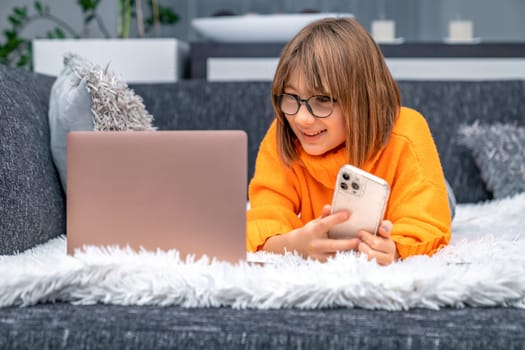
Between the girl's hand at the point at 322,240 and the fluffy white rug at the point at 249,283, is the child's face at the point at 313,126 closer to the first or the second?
the girl's hand at the point at 322,240

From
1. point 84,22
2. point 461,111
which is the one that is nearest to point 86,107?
point 461,111

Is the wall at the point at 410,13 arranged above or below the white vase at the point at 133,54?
above

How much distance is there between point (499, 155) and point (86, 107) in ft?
3.38

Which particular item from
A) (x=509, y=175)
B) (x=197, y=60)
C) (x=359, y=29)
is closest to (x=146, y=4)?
(x=197, y=60)

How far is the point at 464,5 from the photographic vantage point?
158 inches

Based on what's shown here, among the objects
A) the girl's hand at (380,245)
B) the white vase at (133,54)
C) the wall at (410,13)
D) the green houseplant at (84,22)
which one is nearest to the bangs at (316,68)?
the girl's hand at (380,245)

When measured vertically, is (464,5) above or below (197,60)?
above

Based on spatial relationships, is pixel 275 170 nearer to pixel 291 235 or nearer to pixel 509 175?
pixel 291 235

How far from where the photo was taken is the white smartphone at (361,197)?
1010mm

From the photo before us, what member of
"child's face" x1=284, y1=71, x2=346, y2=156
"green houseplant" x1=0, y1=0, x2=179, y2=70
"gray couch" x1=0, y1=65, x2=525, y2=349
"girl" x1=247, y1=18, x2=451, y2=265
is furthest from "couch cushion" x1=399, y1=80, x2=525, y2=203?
"green houseplant" x1=0, y1=0, x2=179, y2=70

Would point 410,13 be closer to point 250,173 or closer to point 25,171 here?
point 250,173

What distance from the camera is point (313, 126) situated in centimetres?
118

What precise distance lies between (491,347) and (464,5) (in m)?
3.58

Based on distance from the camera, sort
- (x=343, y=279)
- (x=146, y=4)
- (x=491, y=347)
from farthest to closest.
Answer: (x=146, y=4) < (x=343, y=279) < (x=491, y=347)
